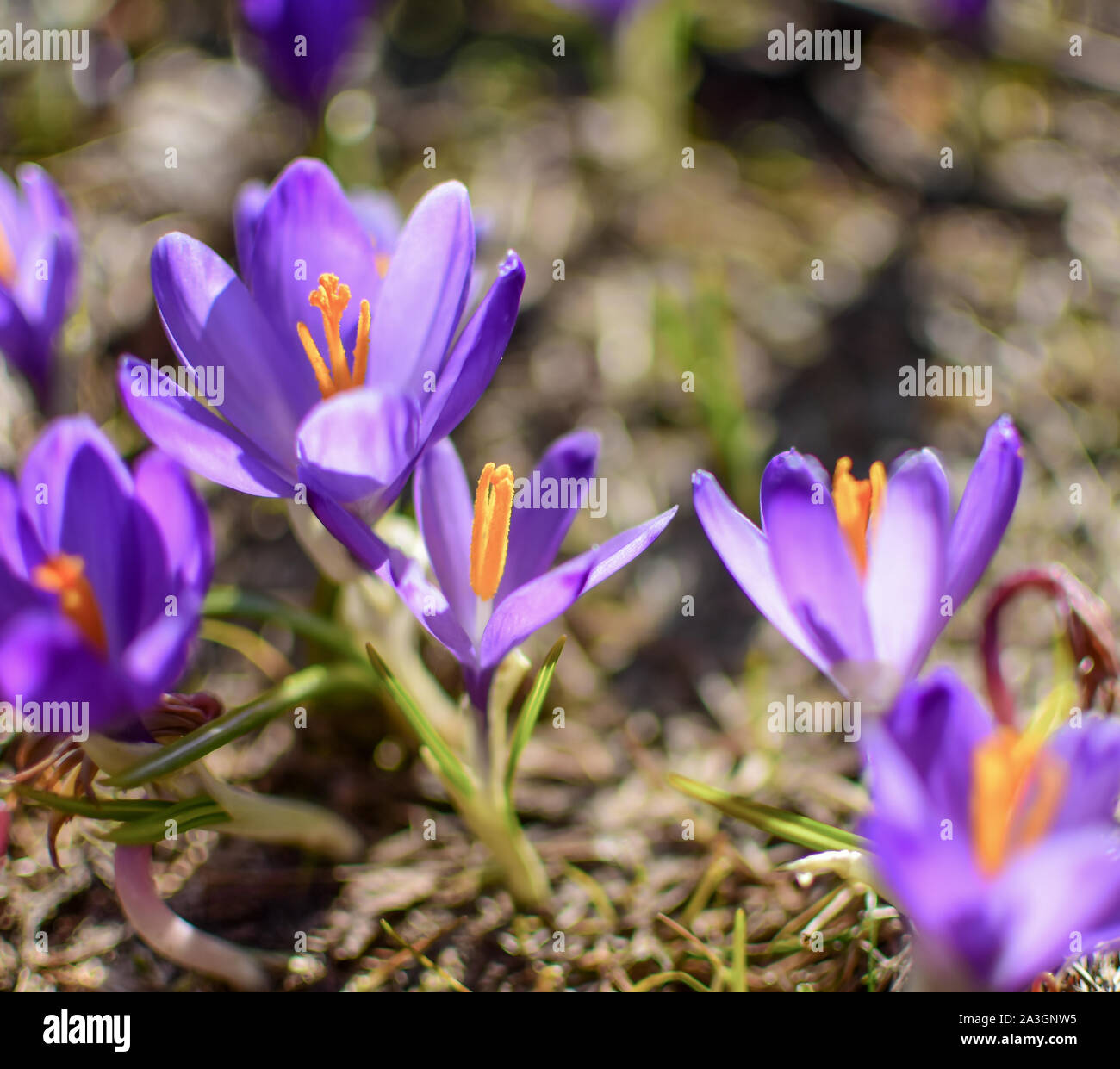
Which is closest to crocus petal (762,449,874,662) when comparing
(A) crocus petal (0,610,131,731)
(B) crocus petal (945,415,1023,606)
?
(B) crocus petal (945,415,1023,606)

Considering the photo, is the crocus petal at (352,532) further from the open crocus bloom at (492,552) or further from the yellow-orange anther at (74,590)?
the yellow-orange anther at (74,590)

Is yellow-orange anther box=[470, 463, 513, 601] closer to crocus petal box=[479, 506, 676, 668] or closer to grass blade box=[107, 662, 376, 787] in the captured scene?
crocus petal box=[479, 506, 676, 668]

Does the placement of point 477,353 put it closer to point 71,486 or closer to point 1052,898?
point 71,486

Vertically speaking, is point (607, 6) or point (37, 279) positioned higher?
point (607, 6)

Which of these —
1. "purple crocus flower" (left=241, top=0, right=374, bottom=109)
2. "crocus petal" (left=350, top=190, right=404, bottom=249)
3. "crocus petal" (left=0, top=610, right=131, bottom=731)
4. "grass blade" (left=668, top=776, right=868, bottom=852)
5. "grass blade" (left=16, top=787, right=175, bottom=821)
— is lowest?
"grass blade" (left=668, top=776, right=868, bottom=852)

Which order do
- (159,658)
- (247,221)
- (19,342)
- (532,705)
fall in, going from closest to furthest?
1. (159,658)
2. (532,705)
3. (247,221)
4. (19,342)

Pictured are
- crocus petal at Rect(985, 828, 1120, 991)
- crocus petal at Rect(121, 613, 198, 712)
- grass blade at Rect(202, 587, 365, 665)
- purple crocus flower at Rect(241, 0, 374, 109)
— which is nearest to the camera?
crocus petal at Rect(985, 828, 1120, 991)

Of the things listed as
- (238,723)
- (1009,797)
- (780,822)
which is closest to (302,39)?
(238,723)
